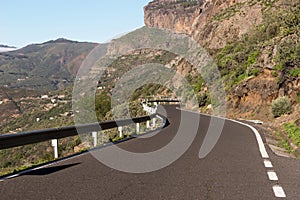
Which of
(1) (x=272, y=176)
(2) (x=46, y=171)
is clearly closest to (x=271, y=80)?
(1) (x=272, y=176)

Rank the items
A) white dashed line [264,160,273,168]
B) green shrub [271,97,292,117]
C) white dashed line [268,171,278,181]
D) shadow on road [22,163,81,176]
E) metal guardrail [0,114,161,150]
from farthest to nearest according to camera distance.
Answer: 1. green shrub [271,97,292,117]
2. white dashed line [264,160,273,168]
3. metal guardrail [0,114,161,150]
4. shadow on road [22,163,81,176]
5. white dashed line [268,171,278,181]

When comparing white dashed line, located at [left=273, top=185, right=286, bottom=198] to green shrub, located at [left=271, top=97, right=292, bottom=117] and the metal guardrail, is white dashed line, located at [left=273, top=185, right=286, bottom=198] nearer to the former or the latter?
the metal guardrail

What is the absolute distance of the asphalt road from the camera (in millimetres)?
7027

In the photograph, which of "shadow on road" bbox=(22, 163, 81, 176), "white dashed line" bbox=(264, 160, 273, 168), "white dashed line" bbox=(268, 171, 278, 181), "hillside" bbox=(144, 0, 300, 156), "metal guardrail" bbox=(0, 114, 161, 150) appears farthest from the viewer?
"hillside" bbox=(144, 0, 300, 156)

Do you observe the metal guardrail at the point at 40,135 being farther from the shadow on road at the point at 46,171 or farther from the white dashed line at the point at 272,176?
the white dashed line at the point at 272,176

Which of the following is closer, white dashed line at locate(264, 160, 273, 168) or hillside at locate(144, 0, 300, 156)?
white dashed line at locate(264, 160, 273, 168)

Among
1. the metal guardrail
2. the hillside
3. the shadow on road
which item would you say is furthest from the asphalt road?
the hillside

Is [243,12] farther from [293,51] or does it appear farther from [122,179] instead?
[122,179]

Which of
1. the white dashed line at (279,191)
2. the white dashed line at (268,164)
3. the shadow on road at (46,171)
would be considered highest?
the white dashed line at (279,191)

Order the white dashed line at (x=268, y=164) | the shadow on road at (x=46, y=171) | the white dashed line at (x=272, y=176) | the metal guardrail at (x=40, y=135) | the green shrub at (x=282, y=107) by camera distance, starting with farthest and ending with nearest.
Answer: the green shrub at (x=282, y=107)
the white dashed line at (x=268, y=164)
the metal guardrail at (x=40, y=135)
the shadow on road at (x=46, y=171)
the white dashed line at (x=272, y=176)

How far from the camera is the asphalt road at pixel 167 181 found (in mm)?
7027

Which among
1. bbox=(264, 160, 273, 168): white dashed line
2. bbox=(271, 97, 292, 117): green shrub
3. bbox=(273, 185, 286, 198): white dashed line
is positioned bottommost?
bbox=(271, 97, 292, 117): green shrub

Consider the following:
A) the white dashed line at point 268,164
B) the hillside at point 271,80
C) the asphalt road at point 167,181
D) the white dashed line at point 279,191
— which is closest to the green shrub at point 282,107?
the hillside at point 271,80

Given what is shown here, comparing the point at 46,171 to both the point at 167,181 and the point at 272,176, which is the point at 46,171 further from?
the point at 272,176
